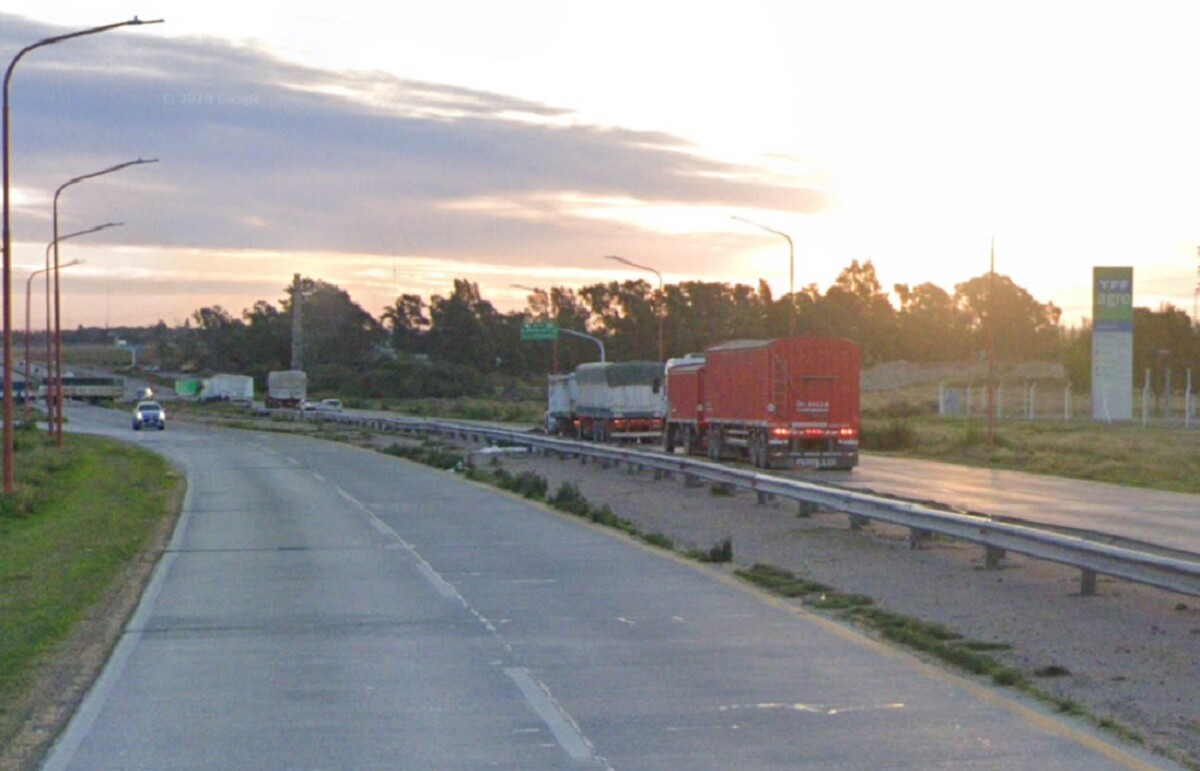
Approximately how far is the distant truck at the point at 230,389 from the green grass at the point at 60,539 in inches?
3306

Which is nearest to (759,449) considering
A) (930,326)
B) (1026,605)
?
(1026,605)

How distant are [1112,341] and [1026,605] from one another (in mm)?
51332

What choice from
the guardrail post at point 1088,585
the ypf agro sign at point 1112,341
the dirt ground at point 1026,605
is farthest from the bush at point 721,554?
the ypf agro sign at point 1112,341

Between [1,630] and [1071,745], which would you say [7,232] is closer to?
[1,630]

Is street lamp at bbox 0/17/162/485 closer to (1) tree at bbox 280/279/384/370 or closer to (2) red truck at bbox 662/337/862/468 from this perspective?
(2) red truck at bbox 662/337/862/468

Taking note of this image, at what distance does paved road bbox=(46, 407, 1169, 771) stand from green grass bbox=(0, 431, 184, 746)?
0.69 metres

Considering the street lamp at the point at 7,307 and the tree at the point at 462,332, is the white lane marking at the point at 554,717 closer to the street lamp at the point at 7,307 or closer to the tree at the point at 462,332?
the street lamp at the point at 7,307

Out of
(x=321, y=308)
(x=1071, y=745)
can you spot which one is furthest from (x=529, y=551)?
(x=321, y=308)

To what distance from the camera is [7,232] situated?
30.8m

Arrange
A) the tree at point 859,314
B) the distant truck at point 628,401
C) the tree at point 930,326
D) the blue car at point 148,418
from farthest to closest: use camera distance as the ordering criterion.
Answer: the tree at point 930,326, the tree at point 859,314, the blue car at point 148,418, the distant truck at point 628,401

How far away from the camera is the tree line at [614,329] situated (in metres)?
146

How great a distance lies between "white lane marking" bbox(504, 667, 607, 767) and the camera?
27.4ft

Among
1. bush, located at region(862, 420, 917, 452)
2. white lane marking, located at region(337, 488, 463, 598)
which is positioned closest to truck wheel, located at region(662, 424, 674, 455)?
bush, located at region(862, 420, 917, 452)

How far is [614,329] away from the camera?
543ft
